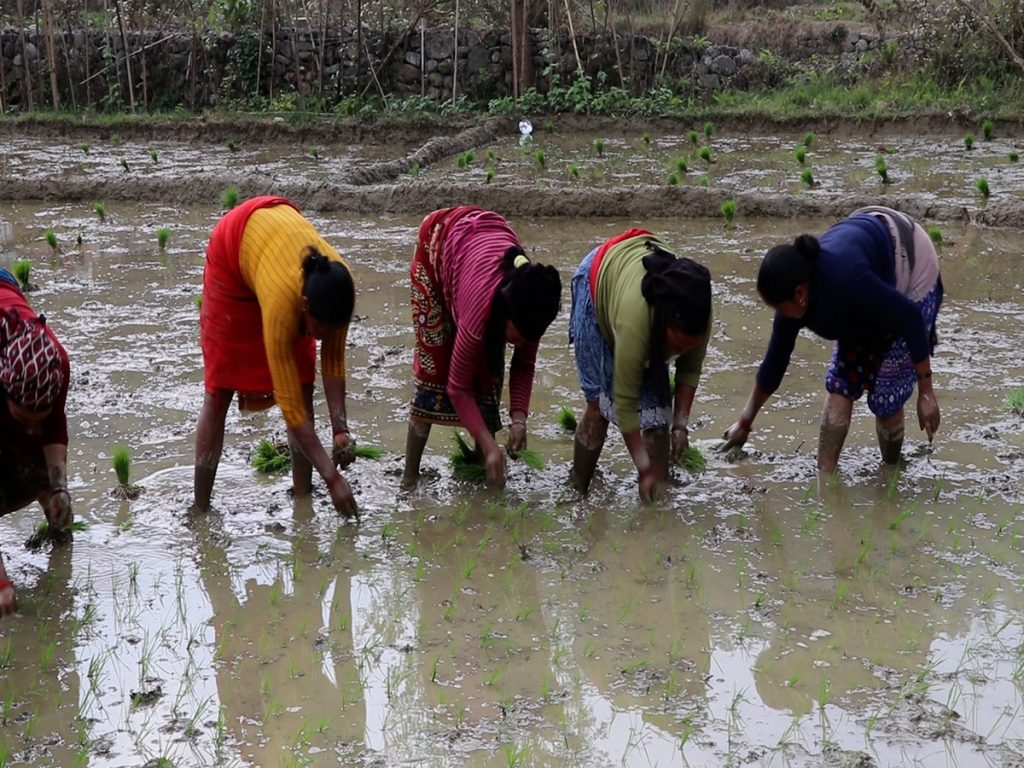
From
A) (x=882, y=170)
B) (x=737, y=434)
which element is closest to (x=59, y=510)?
(x=737, y=434)

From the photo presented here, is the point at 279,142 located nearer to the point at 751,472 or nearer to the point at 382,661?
the point at 751,472

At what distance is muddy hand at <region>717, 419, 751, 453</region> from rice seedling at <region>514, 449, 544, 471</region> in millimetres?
791

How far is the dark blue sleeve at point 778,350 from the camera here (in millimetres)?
4590

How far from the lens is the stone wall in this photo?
16.2 meters

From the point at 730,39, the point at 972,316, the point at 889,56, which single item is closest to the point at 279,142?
the point at 730,39

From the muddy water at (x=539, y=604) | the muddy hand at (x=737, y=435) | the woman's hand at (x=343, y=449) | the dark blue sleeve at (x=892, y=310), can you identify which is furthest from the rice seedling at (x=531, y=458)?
the dark blue sleeve at (x=892, y=310)

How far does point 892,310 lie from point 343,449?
2.09 meters

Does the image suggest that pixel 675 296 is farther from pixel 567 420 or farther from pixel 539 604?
pixel 567 420

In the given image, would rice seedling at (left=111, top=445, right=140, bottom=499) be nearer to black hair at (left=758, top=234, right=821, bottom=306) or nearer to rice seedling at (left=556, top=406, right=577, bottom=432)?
rice seedling at (left=556, top=406, right=577, bottom=432)

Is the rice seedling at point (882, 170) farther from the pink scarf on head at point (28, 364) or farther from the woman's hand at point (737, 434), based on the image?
the pink scarf on head at point (28, 364)

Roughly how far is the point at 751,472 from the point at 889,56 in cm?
1289

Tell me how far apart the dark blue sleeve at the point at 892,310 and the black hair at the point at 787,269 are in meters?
0.20

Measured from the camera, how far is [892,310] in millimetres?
4348

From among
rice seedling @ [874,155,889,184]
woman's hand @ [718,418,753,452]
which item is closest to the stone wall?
rice seedling @ [874,155,889,184]
